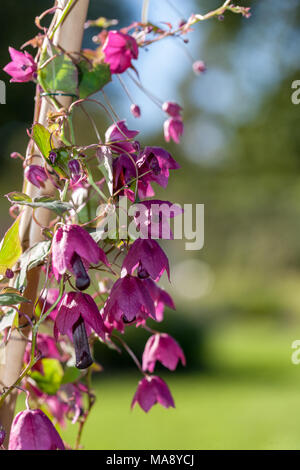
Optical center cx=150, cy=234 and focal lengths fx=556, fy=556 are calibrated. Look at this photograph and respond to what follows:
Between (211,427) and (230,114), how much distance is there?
6449 mm

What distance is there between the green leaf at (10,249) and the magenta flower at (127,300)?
0.08 meters

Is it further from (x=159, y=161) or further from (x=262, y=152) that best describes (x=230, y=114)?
(x=159, y=161)

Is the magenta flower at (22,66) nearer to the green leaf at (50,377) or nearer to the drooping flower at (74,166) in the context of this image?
the drooping flower at (74,166)

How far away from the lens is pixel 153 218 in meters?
0.37

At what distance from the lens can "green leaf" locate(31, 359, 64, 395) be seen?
1.63 ft

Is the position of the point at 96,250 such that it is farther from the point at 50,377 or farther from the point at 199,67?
the point at 199,67

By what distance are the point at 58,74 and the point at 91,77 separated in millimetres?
40

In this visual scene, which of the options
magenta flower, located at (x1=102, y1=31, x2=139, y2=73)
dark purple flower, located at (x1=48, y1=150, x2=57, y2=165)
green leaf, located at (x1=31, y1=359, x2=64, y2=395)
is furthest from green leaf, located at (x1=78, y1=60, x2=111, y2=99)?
green leaf, located at (x1=31, y1=359, x2=64, y2=395)

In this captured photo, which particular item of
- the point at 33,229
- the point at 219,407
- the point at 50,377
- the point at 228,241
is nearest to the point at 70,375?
the point at 50,377

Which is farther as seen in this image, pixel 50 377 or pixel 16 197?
pixel 50 377

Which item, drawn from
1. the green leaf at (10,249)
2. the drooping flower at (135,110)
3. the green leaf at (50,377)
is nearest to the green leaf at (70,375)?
the green leaf at (50,377)

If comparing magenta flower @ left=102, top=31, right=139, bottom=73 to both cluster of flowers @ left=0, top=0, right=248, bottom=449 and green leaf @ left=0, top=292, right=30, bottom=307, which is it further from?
green leaf @ left=0, top=292, right=30, bottom=307

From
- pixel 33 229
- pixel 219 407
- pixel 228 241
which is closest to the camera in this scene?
pixel 33 229
